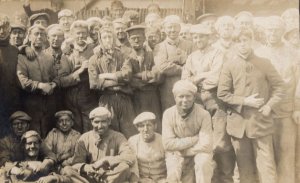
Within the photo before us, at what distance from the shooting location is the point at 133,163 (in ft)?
32.4

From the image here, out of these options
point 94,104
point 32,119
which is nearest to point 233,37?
point 94,104

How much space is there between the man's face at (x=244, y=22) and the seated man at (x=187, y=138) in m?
1.08

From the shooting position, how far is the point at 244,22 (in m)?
10.4

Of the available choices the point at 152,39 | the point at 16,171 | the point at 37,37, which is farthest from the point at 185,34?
the point at 16,171

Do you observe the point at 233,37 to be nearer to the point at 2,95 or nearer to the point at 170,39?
the point at 170,39

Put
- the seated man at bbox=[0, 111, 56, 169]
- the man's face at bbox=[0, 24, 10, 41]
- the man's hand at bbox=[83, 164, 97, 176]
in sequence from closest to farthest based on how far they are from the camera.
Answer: the man's hand at bbox=[83, 164, 97, 176] → the seated man at bbox=[0, 111, 56, 169] → the man's face at bbox=[0, 24, 10, 41]

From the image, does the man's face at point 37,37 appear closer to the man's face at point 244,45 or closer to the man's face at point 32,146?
the man's face at point 32,146

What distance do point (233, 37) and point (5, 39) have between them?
9.34 feet

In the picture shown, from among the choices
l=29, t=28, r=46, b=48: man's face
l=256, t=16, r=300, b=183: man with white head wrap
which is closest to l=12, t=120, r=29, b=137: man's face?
l=29, t=28, r=46, b=48: man's face

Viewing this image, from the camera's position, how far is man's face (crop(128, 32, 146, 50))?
1052cm

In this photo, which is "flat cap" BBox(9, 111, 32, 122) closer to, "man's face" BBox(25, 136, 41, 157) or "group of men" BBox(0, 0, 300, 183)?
"group of men" BBox(0, 0, 300, 183)

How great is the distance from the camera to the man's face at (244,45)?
10.0m

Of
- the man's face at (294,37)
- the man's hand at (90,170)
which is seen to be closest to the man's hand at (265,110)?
the man's face at (294,37)

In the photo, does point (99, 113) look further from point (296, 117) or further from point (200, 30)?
point (296, 117)
